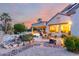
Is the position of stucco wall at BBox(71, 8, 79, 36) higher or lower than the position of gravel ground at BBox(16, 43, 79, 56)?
higher

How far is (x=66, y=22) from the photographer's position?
347cm

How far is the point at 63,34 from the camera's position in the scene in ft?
11.5

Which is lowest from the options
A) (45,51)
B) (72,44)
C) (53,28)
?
(45,51)

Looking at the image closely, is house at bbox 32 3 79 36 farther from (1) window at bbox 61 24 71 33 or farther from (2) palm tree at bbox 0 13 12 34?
(2) palm tree at bbox 0 13 12 34

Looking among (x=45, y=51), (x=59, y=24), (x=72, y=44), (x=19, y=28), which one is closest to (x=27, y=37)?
(x=19, y=28)

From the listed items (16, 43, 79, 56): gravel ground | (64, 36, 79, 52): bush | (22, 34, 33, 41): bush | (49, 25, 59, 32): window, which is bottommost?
(16, 43, 79, 56): gravel ground

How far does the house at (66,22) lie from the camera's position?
3.45 meters

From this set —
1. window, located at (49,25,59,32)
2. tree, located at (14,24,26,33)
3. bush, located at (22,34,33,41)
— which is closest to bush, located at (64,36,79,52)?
window, located at (49,25,59,32)

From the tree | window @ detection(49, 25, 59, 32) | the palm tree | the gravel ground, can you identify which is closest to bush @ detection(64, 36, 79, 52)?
the gravel ground

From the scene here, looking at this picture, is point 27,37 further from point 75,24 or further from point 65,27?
point 75,24

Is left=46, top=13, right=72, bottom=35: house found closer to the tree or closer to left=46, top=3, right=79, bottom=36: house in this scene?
left=46, top=3, right=79, bottom=36: house

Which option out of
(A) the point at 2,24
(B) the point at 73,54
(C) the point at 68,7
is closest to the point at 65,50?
(B) the point at 73,54

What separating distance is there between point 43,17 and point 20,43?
19.0 inches

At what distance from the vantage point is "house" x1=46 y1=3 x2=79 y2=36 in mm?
3449
